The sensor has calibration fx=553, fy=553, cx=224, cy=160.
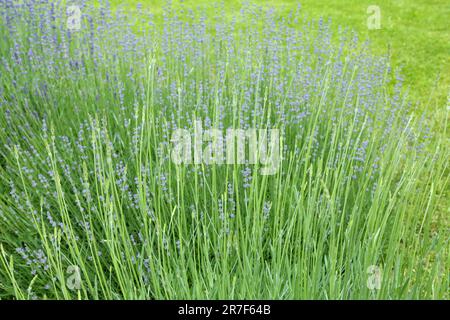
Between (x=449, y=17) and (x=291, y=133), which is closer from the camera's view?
(x=291, y=133)

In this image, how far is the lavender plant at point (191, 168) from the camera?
2.49 metres

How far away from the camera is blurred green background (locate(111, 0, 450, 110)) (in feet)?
22.0

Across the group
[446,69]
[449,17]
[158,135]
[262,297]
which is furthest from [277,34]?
[449,17]

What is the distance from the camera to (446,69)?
6.94m

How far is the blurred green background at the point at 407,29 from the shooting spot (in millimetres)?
6695

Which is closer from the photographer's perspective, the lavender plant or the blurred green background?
the lavender plant

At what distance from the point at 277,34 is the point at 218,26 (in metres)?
0.47

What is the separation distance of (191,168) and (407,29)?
5.71m

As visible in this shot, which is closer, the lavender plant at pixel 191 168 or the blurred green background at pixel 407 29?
the lavender plant at pixel 191 168

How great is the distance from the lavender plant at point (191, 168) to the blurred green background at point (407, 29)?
7.72ft

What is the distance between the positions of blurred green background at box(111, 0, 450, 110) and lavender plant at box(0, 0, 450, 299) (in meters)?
2.35

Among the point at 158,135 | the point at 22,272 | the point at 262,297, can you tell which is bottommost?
the point at 22,272
